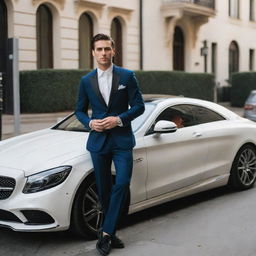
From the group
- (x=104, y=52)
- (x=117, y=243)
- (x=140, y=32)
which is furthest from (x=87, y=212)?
(x=140, y=32)

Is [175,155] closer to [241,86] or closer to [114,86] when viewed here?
[114,86]

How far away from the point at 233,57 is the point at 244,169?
27.3 metres

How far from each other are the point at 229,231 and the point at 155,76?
16782 mm

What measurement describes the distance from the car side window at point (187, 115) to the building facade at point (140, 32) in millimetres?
12739

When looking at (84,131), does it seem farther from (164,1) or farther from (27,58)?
(164,1)

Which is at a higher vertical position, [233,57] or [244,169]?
[233,57]

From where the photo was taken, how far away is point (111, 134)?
15.3 feet

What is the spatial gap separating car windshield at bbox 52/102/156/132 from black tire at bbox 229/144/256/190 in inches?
62.0

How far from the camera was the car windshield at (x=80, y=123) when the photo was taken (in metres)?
5.83

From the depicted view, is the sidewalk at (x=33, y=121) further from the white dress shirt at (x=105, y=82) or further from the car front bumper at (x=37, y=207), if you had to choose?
the white dress shirt at (x=105, y=82)

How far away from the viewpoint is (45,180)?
479 centimetres

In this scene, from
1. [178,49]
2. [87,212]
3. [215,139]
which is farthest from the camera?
[178,49]

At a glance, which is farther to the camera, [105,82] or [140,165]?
[140,165]

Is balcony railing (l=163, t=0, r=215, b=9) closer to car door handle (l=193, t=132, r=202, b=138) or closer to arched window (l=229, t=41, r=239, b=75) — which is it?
arched window (l=229, t=41, r=239, b=75)
